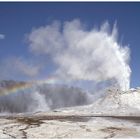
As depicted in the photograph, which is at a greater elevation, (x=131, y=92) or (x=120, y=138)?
(x=131, y=92)

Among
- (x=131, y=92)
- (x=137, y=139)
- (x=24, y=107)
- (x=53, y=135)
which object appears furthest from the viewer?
(x=24, y=107)

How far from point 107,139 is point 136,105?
148 ft

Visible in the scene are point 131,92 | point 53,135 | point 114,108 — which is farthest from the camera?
point 131,92

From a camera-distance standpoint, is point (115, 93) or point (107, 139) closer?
point (107, 139)

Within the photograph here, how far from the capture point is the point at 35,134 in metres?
17.4

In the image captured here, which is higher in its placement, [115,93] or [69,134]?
[115,93]

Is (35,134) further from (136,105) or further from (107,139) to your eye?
(136,105)

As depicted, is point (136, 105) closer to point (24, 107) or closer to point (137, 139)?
point (137, 139)

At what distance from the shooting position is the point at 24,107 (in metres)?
117

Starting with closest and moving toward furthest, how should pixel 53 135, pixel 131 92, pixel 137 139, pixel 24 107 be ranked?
1. pixel 137 139
2. pixel 53 135
3. pixel 131 92
4. pixel 24 107

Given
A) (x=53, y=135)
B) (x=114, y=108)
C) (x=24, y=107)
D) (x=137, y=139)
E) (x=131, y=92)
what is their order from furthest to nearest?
1. (x=24, y=107)
2. (x=131, y=92)
3. (x=114, y=108)
4. (x=53, y=135)
5. (x=137, y=139)

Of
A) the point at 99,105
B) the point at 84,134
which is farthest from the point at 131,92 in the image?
the point at 84,134

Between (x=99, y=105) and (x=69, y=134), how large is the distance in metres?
45.0

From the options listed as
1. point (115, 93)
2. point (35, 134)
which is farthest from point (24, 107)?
point (35, 134)
